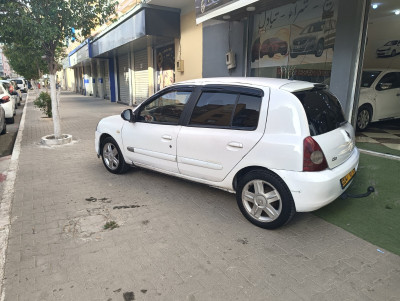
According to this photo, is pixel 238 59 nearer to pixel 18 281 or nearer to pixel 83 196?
pixel 83 196

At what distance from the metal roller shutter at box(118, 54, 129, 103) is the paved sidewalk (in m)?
15.6

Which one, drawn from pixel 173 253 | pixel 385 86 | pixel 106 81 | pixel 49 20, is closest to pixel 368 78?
pixel 385 86

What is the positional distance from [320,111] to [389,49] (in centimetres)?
1087

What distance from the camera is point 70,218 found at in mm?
3719

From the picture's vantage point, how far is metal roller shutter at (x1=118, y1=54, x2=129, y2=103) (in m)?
19.1

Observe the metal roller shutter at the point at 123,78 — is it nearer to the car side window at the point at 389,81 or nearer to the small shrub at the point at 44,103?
the small shrub at the point at 44,103

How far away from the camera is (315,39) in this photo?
23.0ft

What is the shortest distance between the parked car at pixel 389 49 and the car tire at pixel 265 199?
11425 millimetres

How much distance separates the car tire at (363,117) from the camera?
7730 mm

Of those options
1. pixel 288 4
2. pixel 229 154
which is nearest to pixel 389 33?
pixel 288 4

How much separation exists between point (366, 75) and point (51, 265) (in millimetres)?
8569

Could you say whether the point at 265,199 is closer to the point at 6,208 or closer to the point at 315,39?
the point at 6,208

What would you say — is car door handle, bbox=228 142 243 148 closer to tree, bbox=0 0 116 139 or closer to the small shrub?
tree, bbox=0 0 116 139

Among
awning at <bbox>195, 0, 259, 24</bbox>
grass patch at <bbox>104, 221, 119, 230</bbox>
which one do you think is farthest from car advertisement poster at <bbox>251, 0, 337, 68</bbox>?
grass patch at <bbox>104, 221, 119, 230</bbox>
